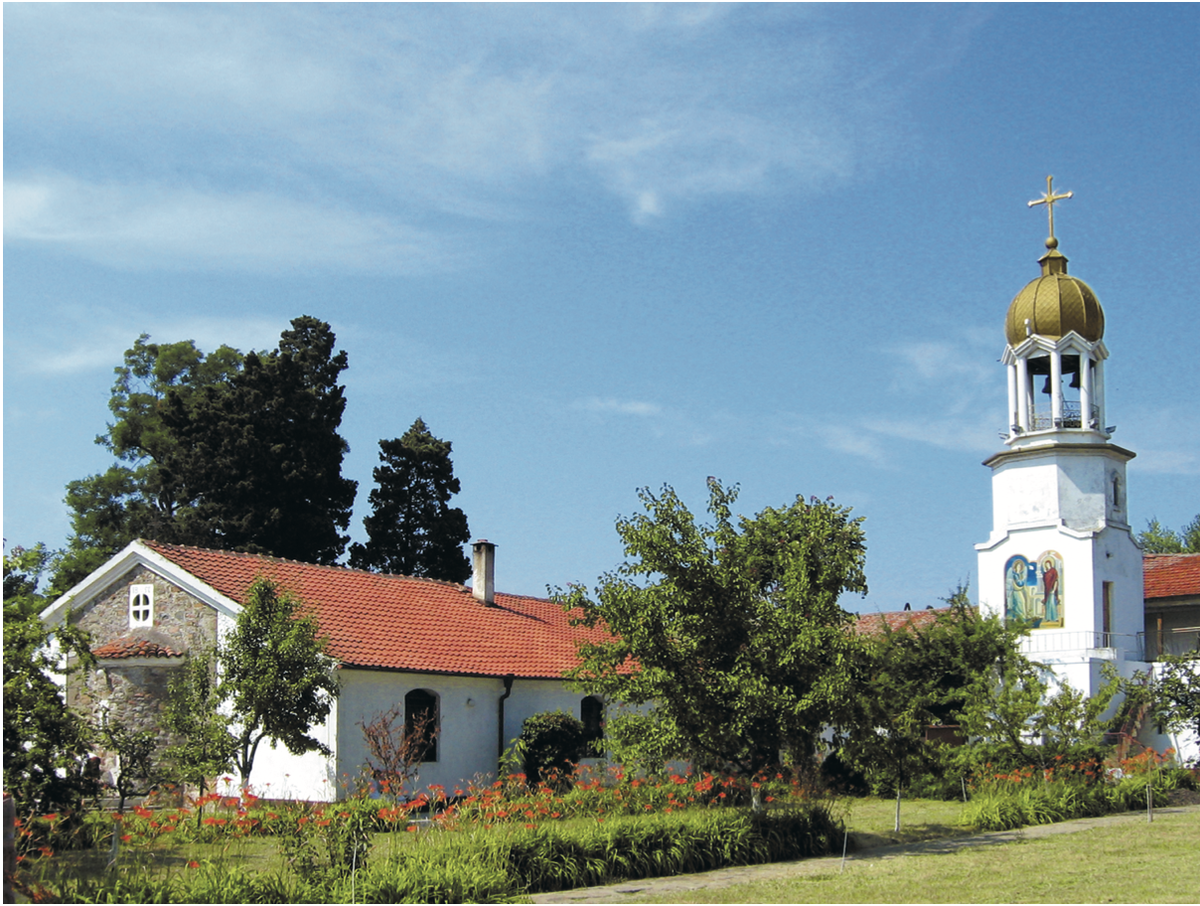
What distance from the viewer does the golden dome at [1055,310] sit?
125 ft

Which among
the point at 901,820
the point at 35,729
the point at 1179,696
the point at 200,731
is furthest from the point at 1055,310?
the point at 35,729

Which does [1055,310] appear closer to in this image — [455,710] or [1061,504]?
[1061,504]

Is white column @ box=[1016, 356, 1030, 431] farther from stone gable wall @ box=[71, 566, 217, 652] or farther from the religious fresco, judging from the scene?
stone gable wall @ box=[71, 566, 217, 652]

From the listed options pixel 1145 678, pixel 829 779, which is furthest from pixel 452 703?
pixel 1145 678

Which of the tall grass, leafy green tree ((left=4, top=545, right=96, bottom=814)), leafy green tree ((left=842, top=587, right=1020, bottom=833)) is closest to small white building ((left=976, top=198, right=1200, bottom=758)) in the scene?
leafy green tree ((left=842, top=587, right=1020, bottom=833))

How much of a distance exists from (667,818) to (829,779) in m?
12.5

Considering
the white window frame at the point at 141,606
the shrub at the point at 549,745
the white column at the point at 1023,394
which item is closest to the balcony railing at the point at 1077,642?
the white column at the point at 1023,394

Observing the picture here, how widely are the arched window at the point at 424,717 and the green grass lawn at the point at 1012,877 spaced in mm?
10671

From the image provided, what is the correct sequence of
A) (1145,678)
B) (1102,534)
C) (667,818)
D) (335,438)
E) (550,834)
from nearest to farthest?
Result: 1. (550,834)
2. (667,818)
3. (1145,678)
4. (1102,534)
5. (335,438)

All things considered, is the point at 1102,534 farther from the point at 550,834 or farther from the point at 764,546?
the point at 550,834

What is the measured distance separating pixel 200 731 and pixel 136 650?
6.12 meters

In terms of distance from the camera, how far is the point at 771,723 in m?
18.0

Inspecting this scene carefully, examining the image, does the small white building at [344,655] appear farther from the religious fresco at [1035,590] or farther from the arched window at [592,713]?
the religious fresco at [1035,590]

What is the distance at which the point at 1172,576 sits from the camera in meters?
40.4
